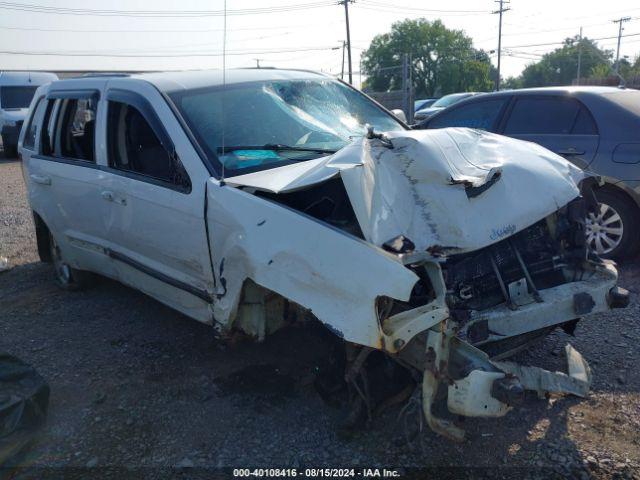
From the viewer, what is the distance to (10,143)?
56.2ft

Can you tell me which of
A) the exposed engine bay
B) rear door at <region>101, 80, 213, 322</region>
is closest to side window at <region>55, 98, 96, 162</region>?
rear door at <region>101, 80, 213, 322</region>

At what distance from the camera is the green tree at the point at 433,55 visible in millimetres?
64438

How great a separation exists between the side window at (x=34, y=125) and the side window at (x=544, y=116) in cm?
457

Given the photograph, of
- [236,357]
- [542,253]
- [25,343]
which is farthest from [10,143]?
[542,253]

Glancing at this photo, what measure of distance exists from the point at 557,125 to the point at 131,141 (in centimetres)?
406

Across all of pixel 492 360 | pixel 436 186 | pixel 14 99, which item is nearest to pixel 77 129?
pixel 436 186

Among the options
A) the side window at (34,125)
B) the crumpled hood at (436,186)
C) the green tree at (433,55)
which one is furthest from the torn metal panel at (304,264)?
the green tree at (433,55)

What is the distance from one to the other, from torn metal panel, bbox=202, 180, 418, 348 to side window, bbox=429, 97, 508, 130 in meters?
Answer: 4.17

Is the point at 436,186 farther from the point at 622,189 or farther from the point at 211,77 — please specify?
the point at 622,189

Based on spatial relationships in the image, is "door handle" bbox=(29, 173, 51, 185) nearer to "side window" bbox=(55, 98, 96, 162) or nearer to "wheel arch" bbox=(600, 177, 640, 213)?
"side window" bbox=(55, 98, 96, 162)

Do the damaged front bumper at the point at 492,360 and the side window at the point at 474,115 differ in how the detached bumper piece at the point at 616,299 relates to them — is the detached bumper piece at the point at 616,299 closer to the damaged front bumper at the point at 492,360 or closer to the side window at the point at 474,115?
the damaged front bumper at the point at 492,360

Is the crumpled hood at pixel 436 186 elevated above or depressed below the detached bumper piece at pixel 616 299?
above

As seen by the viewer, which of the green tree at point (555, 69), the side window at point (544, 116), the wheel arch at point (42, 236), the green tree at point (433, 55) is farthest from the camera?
the green tree at point (555, 69)

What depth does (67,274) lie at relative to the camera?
5301 mm
